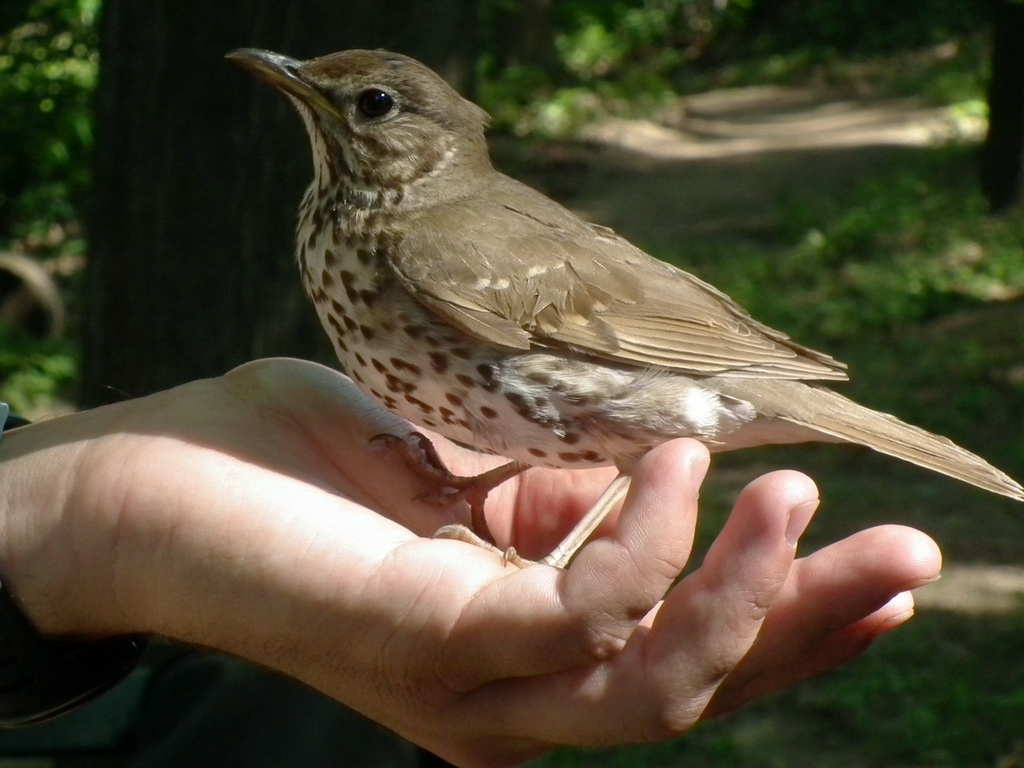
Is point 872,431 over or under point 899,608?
over

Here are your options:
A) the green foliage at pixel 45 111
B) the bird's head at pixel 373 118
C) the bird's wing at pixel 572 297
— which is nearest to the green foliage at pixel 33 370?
the green foliage at pixel 45 111

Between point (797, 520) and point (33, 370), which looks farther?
point (33, 370)

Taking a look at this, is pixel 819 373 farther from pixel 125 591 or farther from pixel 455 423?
pixel 125 591

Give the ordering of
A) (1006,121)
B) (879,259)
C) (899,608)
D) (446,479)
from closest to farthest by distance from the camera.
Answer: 1. (899,608)
2. (446,479)
3. (879,259)
4. (1006,121)

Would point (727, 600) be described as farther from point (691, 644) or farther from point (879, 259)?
point (879, 259)

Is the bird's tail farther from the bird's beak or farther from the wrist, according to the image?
the wrist

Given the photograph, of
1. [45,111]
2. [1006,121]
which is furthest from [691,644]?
[1006,121]

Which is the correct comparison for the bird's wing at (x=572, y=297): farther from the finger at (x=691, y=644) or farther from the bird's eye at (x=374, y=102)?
the finger at (x=691, y=644)
